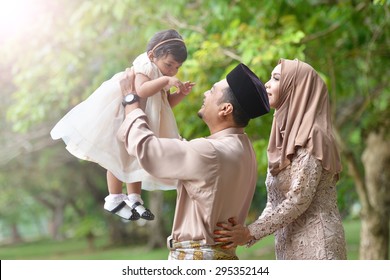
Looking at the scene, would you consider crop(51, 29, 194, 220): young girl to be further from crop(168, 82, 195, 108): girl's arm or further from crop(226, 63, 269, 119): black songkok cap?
crop(226, 63, 269, 119): black songkok cap

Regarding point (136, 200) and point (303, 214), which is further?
point (303, 214)

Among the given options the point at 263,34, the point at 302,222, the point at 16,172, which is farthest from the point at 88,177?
the point at 302,222

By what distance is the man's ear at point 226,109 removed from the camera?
2947 mm

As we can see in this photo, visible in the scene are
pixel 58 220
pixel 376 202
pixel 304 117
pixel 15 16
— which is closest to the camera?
pixel 304 117

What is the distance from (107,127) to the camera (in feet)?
9.87

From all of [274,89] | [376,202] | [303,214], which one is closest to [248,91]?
[274,89]

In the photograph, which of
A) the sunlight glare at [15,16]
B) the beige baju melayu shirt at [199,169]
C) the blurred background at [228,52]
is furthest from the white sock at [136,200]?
the sunlight glare at [15,16]

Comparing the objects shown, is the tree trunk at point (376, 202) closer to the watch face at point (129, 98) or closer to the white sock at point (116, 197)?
the white sock at point (116, 197)

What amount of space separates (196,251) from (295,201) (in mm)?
468

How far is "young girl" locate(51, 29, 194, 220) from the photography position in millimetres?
2988

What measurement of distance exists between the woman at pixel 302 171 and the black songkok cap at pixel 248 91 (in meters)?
0.24

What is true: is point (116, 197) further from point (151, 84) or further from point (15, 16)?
point (15, 16)

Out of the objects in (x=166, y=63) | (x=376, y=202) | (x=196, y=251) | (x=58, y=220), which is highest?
(x=58, y=220)

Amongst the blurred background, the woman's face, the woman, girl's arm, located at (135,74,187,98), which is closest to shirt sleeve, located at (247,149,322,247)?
the woman
